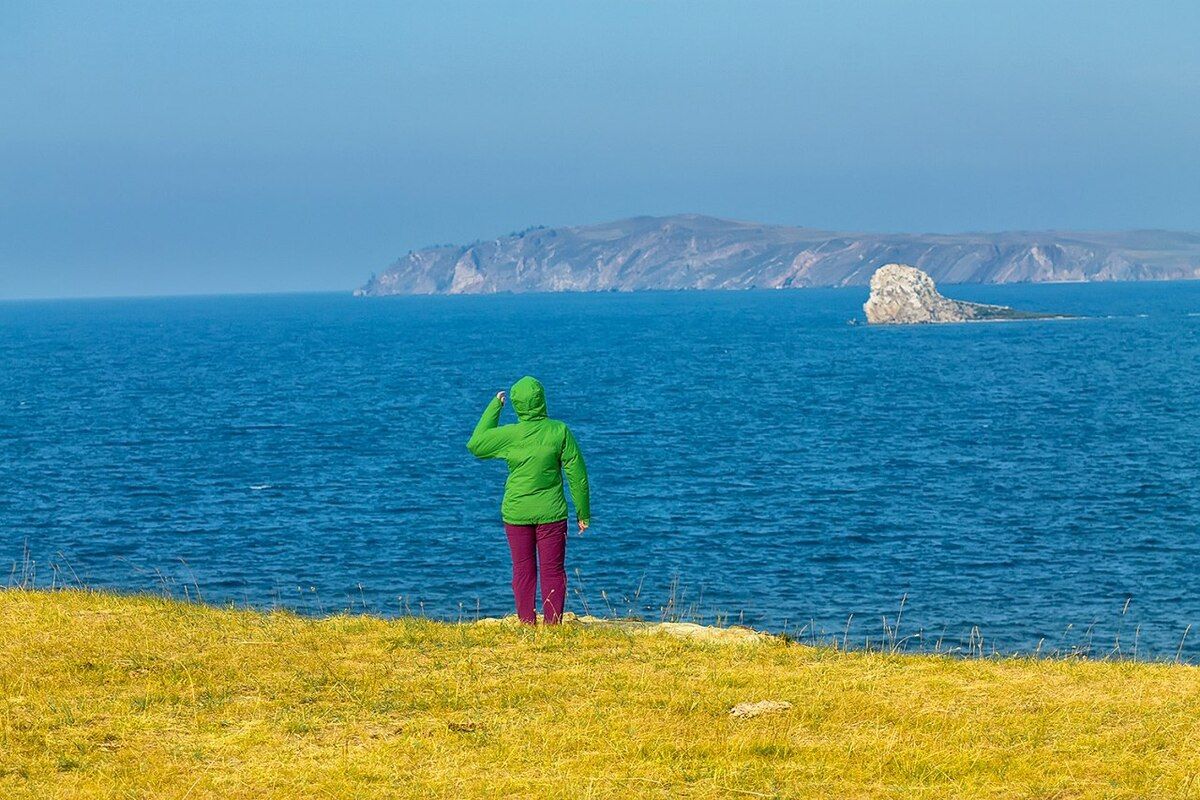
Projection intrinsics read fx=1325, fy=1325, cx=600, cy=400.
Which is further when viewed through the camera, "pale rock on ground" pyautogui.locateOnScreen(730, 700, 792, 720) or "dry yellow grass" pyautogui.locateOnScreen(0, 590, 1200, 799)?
"pale rock on ground" pyautogui.locateOnScreen(730, 700, 792, 720)

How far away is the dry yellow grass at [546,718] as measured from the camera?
358 inches

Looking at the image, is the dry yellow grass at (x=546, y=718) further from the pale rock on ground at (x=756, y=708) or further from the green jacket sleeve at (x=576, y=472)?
the green jacket sleeve at (x=576, y=472)

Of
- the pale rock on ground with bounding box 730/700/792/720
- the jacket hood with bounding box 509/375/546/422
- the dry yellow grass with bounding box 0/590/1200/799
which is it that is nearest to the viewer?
the dry yellow grass with bounding box 0/590/1200/799

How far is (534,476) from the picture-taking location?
14.0 metres

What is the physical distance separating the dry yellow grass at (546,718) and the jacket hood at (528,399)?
2.32 m

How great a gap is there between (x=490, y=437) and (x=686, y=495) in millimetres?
39322

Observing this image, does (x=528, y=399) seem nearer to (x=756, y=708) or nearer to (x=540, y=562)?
(x=540, y=562)

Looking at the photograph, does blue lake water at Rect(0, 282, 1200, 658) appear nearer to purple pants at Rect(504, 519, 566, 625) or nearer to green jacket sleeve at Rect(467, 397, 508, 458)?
purple pants at Rect(504, 519, 566, 625)

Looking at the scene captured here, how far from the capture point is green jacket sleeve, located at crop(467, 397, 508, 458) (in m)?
14.0

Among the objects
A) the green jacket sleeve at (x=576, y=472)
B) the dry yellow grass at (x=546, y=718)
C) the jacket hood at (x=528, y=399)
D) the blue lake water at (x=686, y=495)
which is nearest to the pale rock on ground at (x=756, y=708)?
A: the dry yellow grass at (x=546, y=718)

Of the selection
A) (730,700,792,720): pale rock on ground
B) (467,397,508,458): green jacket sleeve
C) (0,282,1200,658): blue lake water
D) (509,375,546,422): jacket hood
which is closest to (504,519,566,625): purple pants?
(467,397,508,458): green jacket sleeve

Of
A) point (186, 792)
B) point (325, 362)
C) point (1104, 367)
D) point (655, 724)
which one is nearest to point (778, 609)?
point (655, 724)

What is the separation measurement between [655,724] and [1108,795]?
3334 mm

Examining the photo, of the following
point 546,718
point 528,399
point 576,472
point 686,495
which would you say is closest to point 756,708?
point 546,718
